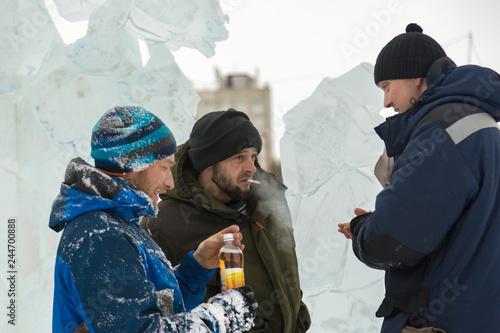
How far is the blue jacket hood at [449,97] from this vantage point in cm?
185

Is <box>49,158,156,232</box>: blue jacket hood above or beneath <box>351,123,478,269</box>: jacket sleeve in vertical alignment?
above

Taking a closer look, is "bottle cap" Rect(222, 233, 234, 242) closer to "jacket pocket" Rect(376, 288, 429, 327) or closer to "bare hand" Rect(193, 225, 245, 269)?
"bare hand" Rect(193, 225, 245, 269)

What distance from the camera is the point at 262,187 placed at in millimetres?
2805

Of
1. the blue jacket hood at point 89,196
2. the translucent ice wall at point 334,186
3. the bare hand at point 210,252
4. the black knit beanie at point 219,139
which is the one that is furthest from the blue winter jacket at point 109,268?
the translucent ice wall at point 334,186

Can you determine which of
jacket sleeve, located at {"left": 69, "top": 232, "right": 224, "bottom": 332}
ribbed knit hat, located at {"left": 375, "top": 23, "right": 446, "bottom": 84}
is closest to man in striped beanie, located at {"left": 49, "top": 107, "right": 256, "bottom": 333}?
jacket sleeve, located at {"left": 69, "top": 232, "right": 224, "bottom": 332}

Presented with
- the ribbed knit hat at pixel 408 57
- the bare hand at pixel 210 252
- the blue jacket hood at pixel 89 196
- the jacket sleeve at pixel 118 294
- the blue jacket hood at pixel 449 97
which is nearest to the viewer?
the jacket sleeve at pixel 118 294

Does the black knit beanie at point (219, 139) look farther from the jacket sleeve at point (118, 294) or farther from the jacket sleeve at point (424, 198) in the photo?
the jacket sleeve at point (118, 294)

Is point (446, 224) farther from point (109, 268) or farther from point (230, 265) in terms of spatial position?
point (109, 268)

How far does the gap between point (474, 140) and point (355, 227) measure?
525mm

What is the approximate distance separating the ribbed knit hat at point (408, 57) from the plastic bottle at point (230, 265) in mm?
915

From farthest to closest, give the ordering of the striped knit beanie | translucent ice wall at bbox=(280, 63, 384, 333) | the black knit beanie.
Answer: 1. translucent ice wall at bbox=(280, 63, 384, 333)
2. the black knit beanie
3. the striped knit beanie

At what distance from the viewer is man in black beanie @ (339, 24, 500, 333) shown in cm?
173

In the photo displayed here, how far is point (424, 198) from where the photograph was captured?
1.72 metres

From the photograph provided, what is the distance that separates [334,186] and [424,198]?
7.93 feet
